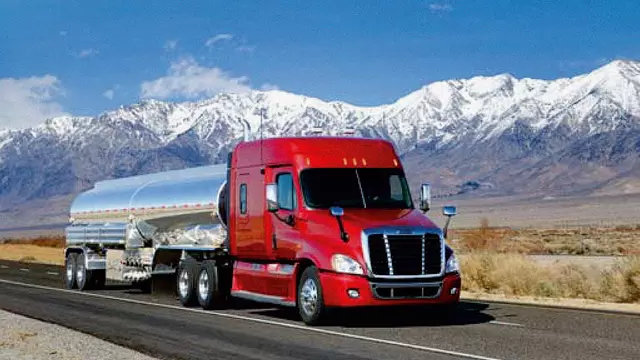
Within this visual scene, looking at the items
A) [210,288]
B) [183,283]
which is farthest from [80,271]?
[210,288]

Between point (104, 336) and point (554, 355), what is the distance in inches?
270

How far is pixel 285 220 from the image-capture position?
1773cm

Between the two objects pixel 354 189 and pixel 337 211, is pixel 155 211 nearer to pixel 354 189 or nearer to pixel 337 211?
pixel 354 189

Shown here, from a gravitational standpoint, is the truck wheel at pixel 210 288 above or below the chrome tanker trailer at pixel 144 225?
below

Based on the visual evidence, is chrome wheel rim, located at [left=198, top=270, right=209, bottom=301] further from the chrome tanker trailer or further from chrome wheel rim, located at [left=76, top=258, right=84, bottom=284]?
chrome wheel rim, located at [left=76, top=258, right=84, bottom=284]

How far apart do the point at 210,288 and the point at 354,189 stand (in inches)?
155

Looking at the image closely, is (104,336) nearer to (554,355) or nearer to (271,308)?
(271,308)

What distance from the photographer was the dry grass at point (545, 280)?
23.0 m

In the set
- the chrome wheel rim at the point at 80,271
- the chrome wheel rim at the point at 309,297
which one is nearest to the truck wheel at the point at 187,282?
the chrome wheel rim at the point at 309,297

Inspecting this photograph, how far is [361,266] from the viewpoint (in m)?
16.2

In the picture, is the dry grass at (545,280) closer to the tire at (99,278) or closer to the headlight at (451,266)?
the headlight at (451,266)

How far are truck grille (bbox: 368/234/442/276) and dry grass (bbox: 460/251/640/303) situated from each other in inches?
301

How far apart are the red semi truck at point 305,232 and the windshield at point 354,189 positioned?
0.07 ft

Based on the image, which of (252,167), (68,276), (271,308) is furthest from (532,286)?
(68,276)
